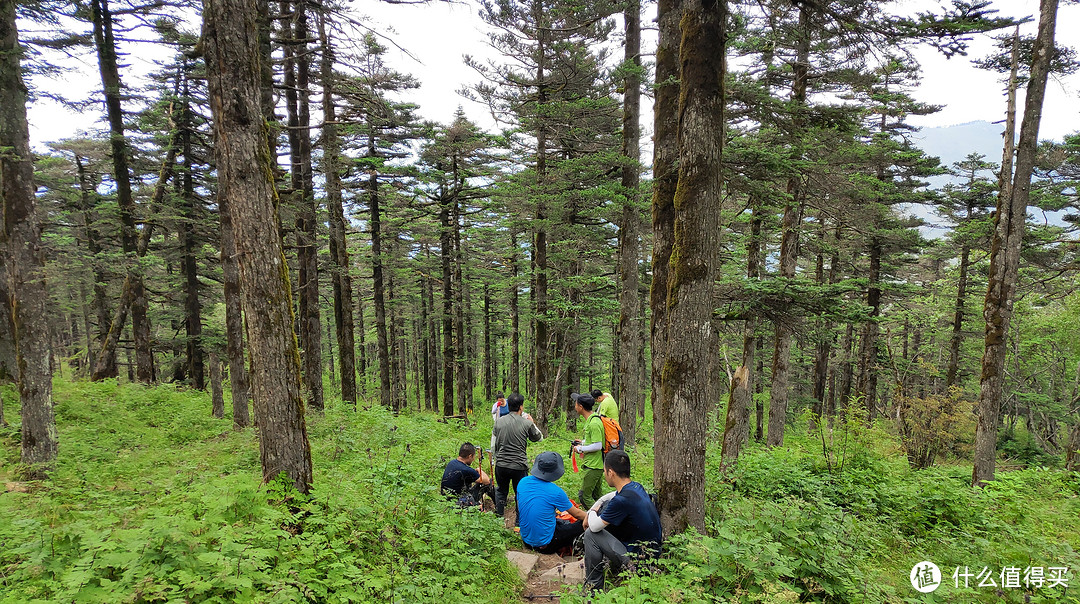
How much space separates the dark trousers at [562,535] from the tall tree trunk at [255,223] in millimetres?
3538

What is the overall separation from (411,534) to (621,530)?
96.9 inches

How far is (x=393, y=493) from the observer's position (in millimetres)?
5719

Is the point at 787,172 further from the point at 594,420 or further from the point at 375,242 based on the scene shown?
the point at 375,242

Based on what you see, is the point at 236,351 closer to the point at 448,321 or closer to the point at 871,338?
the point at 448,321

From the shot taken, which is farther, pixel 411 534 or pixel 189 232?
pixel 189 232

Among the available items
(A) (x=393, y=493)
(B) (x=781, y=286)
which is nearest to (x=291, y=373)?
(A) (x=393, y=493)

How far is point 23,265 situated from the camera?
676 cm

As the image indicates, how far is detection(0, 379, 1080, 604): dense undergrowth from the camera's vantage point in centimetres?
340

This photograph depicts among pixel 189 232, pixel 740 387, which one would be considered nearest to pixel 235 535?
pixel 740 387

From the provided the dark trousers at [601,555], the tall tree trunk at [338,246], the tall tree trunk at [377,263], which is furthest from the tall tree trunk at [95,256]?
the dark trousers at [601,555]

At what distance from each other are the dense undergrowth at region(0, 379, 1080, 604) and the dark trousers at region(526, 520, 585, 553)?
0.56m

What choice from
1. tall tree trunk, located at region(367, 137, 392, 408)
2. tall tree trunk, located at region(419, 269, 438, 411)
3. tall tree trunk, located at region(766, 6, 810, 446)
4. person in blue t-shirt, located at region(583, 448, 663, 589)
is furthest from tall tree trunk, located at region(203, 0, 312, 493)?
tall tree trunk, located at region(419, 269, 438, 411)

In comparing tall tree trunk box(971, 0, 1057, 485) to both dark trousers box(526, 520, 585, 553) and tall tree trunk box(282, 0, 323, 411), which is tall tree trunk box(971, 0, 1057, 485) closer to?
dark trousers box(526, 520, 585, 553)

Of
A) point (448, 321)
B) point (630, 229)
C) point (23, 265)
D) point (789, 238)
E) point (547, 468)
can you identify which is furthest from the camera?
point (448, 321)
